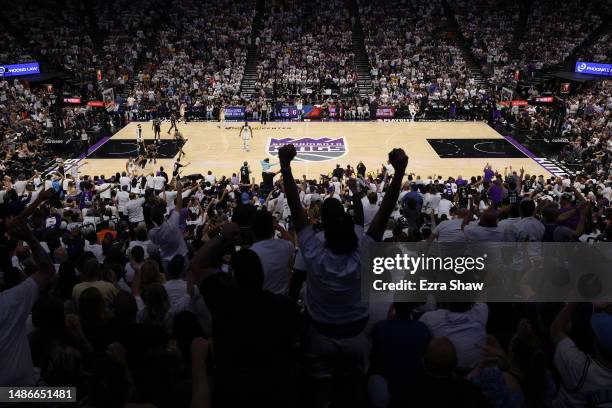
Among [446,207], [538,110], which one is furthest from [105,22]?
[446,207]

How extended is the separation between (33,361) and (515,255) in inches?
212

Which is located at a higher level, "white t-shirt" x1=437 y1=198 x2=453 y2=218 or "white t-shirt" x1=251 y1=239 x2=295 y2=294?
"white t-shirt" x1=251 y1=239 x2=295 y2=294

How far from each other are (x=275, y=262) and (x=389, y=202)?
1134mm

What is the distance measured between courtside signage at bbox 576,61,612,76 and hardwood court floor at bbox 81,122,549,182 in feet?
19.0

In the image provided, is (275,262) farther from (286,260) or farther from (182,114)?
(182,114)

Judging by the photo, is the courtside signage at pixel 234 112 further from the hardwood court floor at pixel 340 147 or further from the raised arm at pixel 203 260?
the raised arm at pixel 203 260

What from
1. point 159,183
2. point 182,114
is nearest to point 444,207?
→ point 159,183

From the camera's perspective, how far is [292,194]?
4082 millimetres

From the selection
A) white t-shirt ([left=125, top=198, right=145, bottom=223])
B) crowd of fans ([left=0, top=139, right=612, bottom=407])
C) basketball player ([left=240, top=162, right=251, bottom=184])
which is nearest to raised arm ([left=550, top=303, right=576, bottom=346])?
crowd of fans ([left=0, top=139, right=612, bottom=407])

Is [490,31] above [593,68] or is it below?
above

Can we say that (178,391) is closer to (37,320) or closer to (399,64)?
(37,320)

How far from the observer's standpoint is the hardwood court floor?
23.9 m

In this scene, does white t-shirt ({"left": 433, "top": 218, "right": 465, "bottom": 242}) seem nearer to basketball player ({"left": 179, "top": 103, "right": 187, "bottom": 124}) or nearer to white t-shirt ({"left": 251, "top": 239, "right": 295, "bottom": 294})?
white t-shirt ({"left": 251, "top": 239, "right": 295, "bottom": 294})

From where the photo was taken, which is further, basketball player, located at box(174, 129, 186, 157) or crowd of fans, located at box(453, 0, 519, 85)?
crowd of fans, located at box(453, 0, 519, 85)
